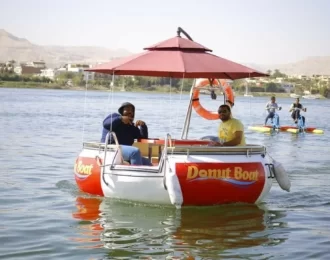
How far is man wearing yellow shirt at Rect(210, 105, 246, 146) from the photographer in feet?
38.1

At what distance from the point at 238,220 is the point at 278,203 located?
1.86m

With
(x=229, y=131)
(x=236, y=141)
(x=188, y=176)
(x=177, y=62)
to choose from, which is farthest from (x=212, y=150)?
(x=177, y=62)

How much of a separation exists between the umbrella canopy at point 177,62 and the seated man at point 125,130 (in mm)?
731

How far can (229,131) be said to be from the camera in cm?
1172

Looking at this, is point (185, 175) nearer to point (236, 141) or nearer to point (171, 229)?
point (171, 229)

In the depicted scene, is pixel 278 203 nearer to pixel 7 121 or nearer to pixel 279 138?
pixel 279 138

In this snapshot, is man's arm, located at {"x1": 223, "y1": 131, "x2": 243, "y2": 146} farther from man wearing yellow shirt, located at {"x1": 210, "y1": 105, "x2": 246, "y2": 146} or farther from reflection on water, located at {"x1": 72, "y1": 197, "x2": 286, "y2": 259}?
reflection on water, located at {"x1": 72, "y1": 197, "x2": 286, "y2": 259}

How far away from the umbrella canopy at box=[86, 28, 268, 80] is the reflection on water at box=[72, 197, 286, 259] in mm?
2141

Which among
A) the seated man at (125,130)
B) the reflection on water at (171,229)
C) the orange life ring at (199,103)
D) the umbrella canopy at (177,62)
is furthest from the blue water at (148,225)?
the orange life ring at (199,103)

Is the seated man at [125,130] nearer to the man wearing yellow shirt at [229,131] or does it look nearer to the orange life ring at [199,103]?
the man wearing yellow shirt at [229,131]

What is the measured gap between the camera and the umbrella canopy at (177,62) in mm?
10969

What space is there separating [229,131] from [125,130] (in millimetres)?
1717

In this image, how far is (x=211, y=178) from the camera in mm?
10750

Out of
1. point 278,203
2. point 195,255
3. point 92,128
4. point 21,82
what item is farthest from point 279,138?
point 21,82
